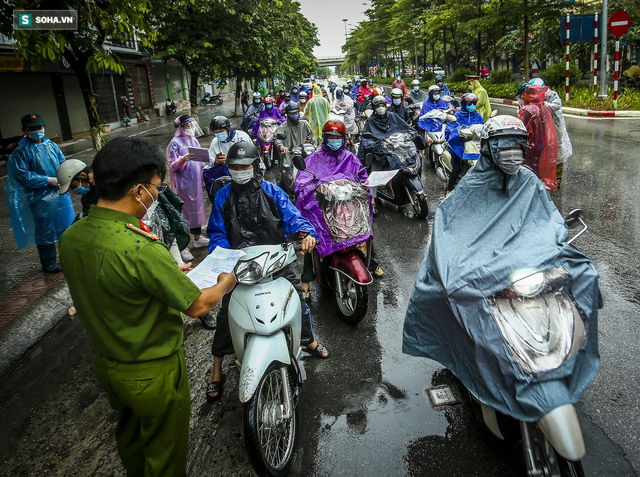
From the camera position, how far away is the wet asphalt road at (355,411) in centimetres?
281

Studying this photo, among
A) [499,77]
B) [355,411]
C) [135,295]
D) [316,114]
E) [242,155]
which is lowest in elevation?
[355,411]

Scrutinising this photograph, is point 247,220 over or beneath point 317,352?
over

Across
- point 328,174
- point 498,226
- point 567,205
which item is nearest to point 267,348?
point 498,226

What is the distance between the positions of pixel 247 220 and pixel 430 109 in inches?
366

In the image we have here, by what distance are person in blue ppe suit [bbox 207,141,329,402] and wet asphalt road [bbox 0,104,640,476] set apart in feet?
1.70

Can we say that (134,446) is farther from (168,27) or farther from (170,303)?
(168,27)

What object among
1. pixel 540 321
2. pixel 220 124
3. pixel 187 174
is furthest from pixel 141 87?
pixel 540 321

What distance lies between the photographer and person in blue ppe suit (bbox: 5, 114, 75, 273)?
5.60 metres

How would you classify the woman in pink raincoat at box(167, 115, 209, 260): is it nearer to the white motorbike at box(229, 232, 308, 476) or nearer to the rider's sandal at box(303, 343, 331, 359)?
the rider's sandal at box(303, 343, 331, 359)

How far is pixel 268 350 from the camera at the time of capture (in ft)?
9.25

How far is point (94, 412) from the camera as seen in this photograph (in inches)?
141

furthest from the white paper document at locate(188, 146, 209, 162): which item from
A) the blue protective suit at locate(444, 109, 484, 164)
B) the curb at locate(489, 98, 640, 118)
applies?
the curb at locate(489, 98, 640, 118)

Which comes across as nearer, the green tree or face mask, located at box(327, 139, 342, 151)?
face mask, located at box(327, 139, 342, 151)

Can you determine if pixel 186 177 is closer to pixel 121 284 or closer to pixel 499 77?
pixel 121 284
